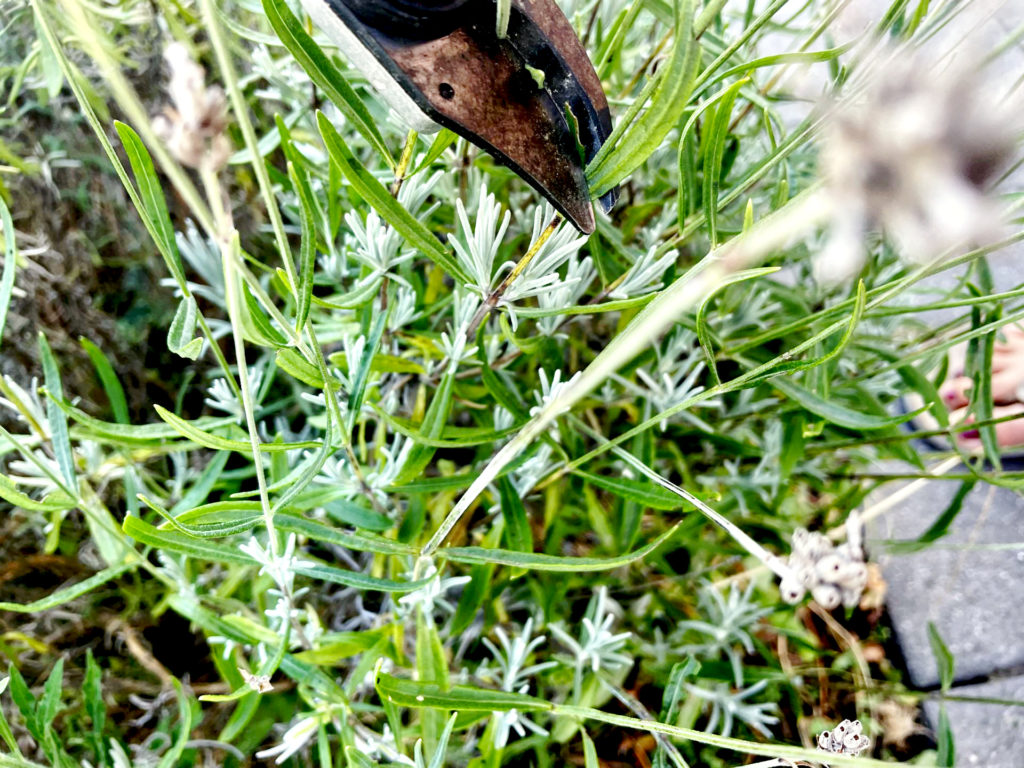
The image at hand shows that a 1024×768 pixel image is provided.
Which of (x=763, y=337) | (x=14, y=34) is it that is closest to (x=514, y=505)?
(x=763, y=337)

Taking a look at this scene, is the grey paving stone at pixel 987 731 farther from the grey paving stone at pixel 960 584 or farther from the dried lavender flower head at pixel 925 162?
the dried lavender flower head at pixel 925 162

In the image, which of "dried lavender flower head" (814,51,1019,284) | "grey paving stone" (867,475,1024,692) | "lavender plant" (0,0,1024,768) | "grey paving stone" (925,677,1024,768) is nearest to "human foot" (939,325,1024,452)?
"grey paving stone" (867,475,1024,692)

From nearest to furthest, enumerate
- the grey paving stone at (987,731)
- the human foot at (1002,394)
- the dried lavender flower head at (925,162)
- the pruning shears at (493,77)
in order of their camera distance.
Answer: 1. the dried lavender flower head at (925,162)
2. the pruning shears at (493,77)
3. the grey paving stone at (987,731)
4. the human foot at (1002,394)

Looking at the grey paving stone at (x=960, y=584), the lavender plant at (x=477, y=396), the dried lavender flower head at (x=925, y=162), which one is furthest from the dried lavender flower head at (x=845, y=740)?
the grey paving stone at (x=960, y=584)

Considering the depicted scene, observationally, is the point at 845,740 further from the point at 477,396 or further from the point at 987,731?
the point at 987,731

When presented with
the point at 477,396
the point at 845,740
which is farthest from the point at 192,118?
the point at 477,396

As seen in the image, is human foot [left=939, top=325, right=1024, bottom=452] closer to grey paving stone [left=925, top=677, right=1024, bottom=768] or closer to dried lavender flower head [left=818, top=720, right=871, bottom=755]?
grey paving stone [left=925, top=677, right=1024, bottom=768]

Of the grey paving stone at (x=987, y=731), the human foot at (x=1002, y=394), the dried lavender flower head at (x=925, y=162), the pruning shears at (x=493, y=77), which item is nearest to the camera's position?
the dried lavender flower head at (x=925, y=162)
